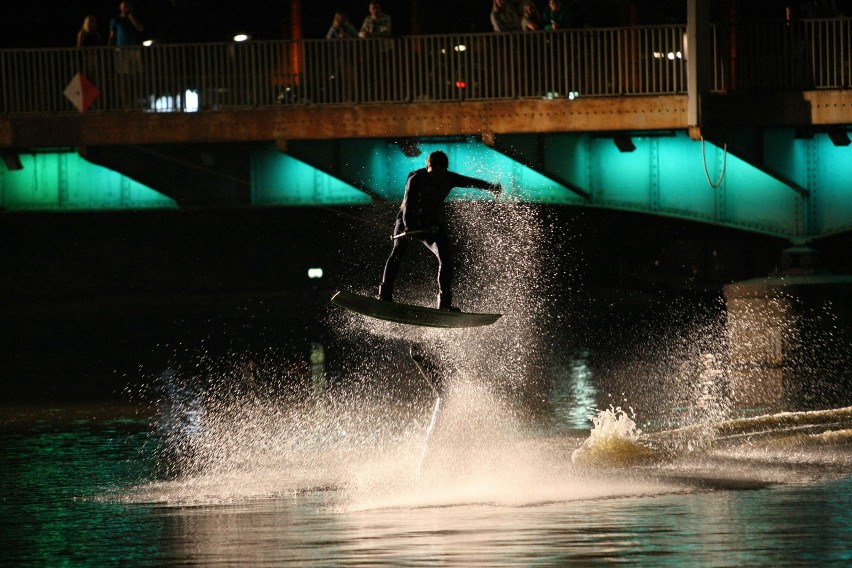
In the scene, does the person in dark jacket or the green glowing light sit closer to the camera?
the person in dark jacket

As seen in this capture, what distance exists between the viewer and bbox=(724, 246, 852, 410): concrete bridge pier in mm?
25844

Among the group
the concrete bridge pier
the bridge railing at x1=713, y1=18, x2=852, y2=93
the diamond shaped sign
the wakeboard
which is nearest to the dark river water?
the concrete bridge pier

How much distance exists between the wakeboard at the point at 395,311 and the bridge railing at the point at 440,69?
453 inches

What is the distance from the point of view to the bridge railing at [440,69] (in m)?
25.9

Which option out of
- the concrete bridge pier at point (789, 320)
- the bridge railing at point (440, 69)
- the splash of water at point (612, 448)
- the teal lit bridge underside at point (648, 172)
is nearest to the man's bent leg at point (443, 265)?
the splash of water at point (612, 448)

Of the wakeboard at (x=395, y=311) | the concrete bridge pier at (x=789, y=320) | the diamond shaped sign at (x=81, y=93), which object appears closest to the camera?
the wakeboard at (x=395, y=311)

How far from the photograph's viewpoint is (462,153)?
2712 cm

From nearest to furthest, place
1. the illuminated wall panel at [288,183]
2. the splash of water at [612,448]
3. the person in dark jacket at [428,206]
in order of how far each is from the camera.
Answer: the splash of water at [612,448]
the person in dark jacket at [428,206]
the illuminated wall panel at [288,183]

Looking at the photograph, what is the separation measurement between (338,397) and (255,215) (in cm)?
2327

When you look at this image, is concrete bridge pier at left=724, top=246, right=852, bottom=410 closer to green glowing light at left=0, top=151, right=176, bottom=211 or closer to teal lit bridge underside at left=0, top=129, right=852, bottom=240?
teal lit bridge underside at left=0, top=129, right=852, bottom=240

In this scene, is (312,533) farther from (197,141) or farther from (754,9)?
(754,9)

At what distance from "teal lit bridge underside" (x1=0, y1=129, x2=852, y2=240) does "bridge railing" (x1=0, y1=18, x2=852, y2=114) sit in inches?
38.3

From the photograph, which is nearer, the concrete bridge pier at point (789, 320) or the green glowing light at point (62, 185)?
the concrete bridge pier at point (789, 320)

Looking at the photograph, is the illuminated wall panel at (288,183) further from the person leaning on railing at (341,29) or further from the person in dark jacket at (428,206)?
the person in dark jacket at (428,206)
